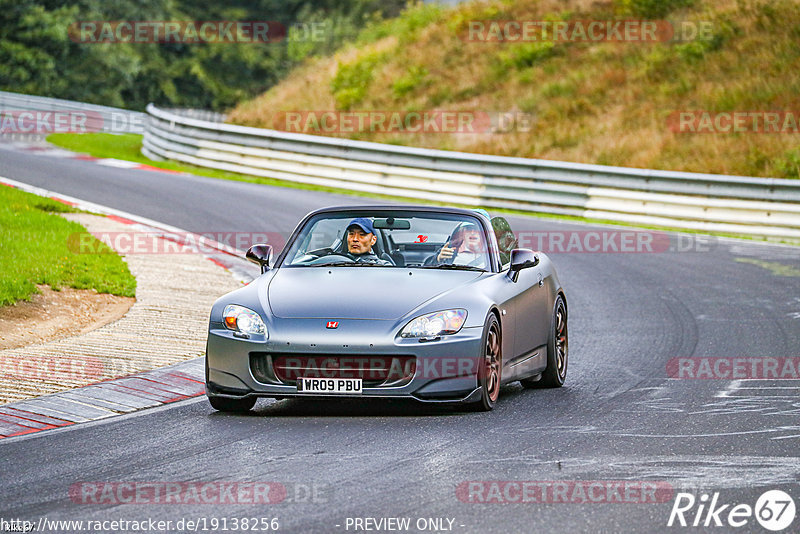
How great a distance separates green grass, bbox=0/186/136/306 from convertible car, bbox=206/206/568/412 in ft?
13.8

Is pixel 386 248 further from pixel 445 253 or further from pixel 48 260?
pixel 48 260

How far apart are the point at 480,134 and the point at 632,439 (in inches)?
940

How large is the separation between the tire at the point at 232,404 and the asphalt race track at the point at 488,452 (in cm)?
8

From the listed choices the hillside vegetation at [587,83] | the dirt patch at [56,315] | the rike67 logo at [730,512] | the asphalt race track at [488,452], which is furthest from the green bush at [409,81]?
the rike67 logo at [730,512]

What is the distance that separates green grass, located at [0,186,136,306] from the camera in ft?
43.4

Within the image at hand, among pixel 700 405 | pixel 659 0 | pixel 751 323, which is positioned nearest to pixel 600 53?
pixel 659 0

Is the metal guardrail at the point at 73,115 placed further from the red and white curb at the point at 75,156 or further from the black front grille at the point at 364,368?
the black front grille at the point at 364,368

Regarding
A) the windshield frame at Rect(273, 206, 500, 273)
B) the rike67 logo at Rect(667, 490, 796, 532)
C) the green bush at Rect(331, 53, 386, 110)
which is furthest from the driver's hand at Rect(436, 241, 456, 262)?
the green bush at Rect(331, 53, 386, 110)

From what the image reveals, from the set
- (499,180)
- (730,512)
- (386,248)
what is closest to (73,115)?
(499,180)

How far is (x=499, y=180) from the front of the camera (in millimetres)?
25719

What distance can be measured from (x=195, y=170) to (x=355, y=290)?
69.3 ft

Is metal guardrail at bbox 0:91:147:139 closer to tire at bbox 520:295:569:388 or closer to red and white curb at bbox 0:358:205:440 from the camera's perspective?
red and white curb at bbox 0:358:205:440

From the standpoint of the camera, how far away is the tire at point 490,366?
28.3 feet

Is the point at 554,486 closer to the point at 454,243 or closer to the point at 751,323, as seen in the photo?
the point at 454,243
